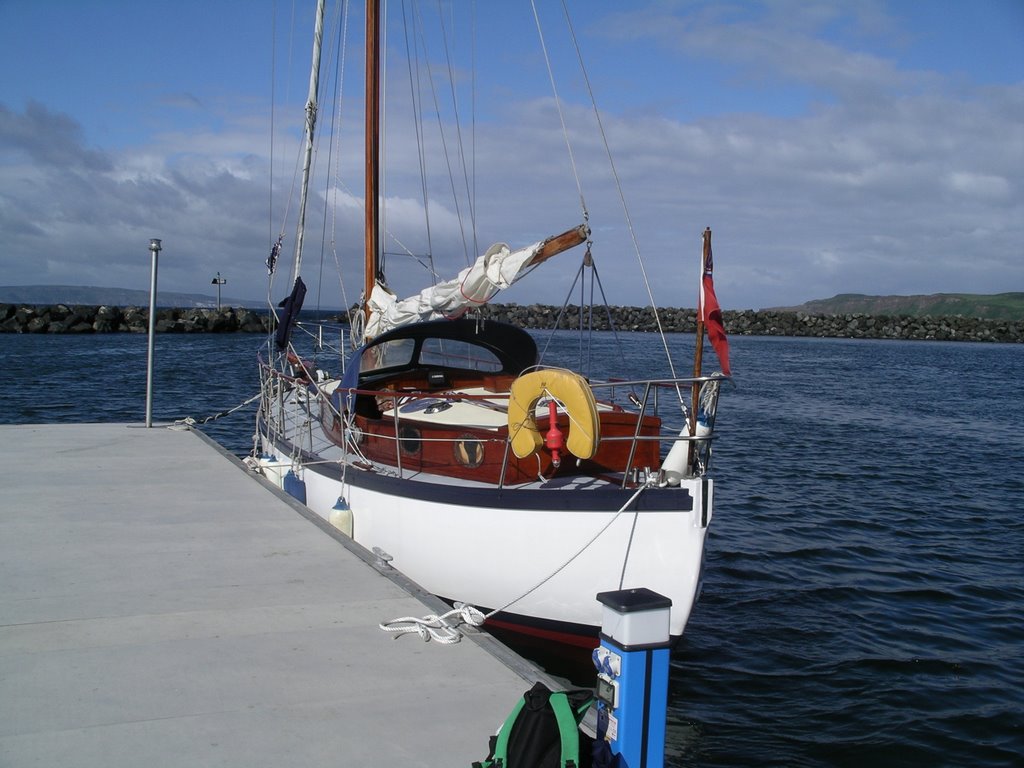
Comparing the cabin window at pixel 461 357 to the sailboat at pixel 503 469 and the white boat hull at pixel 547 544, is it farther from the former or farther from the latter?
the white boat hull at pixel 547 544

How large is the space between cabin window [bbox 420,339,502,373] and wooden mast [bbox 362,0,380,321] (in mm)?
1356

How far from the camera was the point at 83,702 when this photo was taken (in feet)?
12.9

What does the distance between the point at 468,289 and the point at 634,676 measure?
564 cm

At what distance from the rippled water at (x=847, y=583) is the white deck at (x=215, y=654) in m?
2.57

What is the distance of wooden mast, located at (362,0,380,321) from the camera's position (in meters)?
11.1

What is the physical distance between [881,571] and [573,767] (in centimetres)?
819

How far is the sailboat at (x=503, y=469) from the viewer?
6.46 metres

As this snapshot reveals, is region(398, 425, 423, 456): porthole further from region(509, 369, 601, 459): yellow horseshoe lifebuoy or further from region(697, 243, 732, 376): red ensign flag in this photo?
→ region(697, 243, 732, 376): red ensign flag

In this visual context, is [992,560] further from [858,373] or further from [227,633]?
[858,373]

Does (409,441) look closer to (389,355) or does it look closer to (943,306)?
(389,355)

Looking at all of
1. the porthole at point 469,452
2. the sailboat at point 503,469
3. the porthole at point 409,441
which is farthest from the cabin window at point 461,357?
the porthole at point 469,452

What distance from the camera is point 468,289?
8.70 m

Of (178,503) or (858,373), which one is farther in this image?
(858,373)

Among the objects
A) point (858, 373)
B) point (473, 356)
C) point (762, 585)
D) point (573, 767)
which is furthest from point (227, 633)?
point (858, 373)
